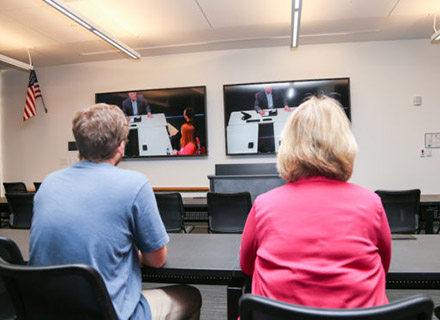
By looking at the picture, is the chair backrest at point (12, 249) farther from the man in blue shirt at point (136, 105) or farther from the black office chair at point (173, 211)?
the man in blue shirt at point (136, 105)

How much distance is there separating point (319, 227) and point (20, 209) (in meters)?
3.32

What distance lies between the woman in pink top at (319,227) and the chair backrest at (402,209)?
2.01 m

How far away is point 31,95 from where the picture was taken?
5.41 m

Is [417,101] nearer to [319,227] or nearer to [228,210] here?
[228,210]

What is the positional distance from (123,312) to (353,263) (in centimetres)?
74

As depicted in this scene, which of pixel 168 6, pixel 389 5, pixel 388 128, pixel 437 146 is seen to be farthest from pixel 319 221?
pixel 437 146

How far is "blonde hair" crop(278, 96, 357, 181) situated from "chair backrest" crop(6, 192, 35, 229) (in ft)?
9.88

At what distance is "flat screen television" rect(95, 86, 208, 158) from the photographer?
5.01 metres

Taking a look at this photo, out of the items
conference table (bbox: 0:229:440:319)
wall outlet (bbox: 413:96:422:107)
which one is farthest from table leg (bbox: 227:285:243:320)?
wall outlet (bbox: 413:96:422:107)

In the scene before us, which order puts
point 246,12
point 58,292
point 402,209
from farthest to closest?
point 246,12, point 402,209, point 58,292

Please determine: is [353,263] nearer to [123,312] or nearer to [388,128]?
[123,312]

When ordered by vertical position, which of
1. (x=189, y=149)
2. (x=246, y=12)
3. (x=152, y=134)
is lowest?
(x=189, y=149)

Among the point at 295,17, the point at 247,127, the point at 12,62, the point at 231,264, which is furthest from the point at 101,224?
the point at 12,62

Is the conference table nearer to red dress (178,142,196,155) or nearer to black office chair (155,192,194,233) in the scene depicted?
black office chair (155,192,194,233)
